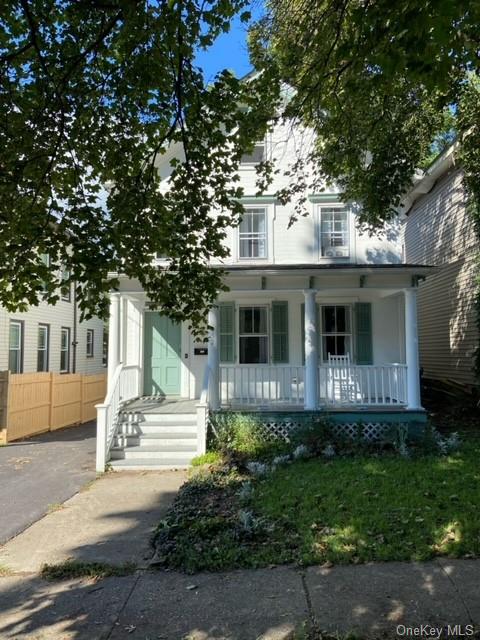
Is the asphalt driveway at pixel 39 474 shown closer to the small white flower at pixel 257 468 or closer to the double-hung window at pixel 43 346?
the small white flower at pixel 257 468

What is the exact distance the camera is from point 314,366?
10.3 meters

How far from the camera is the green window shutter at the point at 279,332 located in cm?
1230

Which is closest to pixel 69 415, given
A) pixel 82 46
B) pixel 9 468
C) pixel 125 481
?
pixel 9 468

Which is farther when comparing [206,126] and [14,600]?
[206,126]

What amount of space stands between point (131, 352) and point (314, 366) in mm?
4911

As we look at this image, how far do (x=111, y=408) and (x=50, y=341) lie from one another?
31.1ft

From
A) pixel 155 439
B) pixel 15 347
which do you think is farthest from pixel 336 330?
pixel 15 347

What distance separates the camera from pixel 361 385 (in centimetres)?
1059

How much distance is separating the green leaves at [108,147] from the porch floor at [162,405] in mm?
5727

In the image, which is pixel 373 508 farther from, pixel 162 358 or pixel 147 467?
pixel 162 358

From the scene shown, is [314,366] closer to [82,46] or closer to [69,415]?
[82,46]

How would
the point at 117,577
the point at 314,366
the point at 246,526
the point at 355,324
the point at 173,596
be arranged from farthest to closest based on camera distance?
the point at 355,324, the point at 314,366, the point at 246,526, the point at 117,577, the point at 173,596

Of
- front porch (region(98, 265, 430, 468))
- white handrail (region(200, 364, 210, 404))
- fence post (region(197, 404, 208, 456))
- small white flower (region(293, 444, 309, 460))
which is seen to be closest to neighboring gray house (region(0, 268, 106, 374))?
front porch (region(98, 265, 430, 468))

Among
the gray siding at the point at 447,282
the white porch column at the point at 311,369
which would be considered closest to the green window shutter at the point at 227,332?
the white porch column at the point at 311,369
